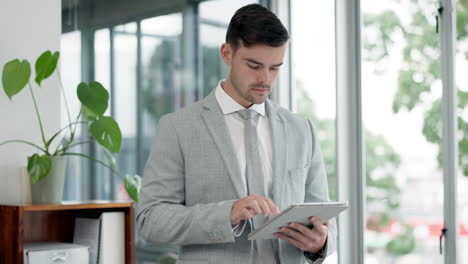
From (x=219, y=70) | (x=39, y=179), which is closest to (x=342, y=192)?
(x=219, y=70)

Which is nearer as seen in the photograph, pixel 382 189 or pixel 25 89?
pixel 25 89

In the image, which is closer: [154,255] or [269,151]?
[269,151]

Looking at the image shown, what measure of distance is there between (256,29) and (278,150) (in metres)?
0.31

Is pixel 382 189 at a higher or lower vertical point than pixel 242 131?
lower

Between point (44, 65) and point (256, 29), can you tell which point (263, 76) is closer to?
point (256, 29)

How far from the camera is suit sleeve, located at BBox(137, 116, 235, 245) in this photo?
1.47 metres

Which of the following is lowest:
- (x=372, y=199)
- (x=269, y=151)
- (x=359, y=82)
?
(x=372, y=199)

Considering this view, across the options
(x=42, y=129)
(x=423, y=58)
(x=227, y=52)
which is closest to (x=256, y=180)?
(x=227, y=52)

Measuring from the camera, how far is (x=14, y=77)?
2572 millimetres

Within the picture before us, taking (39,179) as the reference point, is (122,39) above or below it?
above

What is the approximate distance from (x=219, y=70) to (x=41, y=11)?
1.33m

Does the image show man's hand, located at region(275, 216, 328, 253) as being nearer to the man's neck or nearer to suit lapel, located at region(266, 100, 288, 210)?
suit lapel, located at region(266, 100, 288, 210)

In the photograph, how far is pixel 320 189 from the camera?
1711mm

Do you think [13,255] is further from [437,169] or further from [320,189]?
[437,169]
